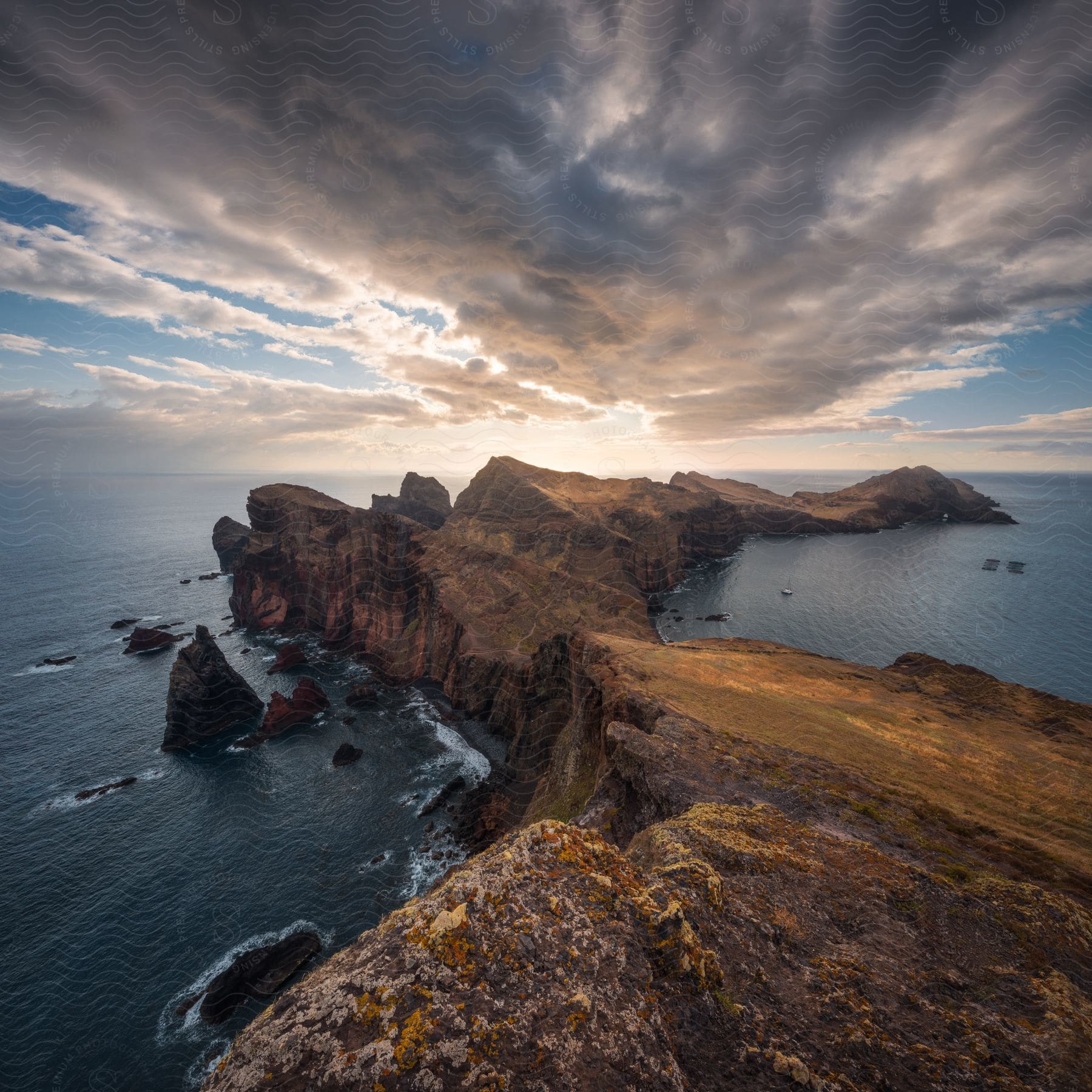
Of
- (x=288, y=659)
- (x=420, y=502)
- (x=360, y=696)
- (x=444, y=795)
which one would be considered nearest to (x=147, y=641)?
(x=288, y=659)

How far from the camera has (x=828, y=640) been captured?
3164 inches

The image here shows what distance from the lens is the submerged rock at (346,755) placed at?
5566 centimetres

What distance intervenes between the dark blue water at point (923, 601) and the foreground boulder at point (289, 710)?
62920 millimetres

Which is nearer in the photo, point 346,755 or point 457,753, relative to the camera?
point 346,755

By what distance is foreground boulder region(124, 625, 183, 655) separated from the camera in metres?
86.5

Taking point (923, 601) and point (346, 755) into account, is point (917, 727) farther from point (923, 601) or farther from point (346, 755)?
point (923, 601)

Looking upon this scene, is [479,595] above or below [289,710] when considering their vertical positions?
above

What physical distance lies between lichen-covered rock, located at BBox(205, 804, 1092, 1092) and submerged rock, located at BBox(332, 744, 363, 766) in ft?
186

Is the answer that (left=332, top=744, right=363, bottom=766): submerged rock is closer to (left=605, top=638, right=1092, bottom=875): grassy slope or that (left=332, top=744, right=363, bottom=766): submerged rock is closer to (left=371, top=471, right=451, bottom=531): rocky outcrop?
(left=605, top=638, right=1092, bottom=875): grassy slope

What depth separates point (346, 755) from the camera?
56.2 meters

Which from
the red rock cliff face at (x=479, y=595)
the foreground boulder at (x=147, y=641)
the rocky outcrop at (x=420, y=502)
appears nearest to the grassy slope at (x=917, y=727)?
the red rock cliff face at (x=479, y=595)

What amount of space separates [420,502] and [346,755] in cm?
12133

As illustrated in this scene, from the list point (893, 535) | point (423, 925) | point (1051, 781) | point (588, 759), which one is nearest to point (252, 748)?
point (588, 759)

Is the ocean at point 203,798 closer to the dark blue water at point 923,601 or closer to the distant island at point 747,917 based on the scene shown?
the dark blue water at point 923,601
